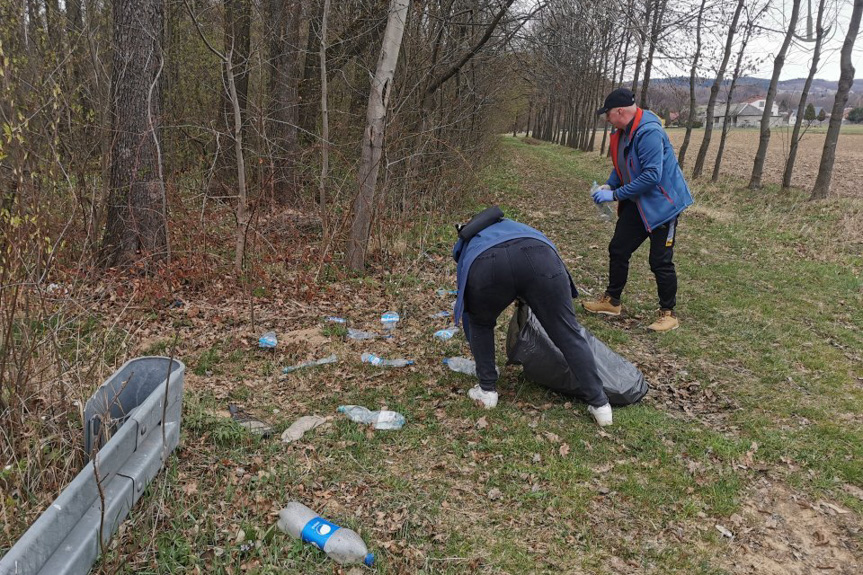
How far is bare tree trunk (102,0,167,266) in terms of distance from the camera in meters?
5.98

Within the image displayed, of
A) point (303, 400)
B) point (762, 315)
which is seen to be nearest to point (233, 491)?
point (303, 400)

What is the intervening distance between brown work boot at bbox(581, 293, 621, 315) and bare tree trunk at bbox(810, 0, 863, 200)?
367 inches

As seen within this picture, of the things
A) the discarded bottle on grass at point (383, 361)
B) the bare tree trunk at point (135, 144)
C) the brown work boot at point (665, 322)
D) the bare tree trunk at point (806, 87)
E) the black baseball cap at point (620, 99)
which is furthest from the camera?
the bare tree trunk at point (806, 87)

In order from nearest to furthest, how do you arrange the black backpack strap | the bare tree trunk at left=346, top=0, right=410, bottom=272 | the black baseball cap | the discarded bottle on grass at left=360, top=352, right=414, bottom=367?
the black backpack strap, the discarded bottle on grass at left=360, top=352, right=414, bottom=367, the black baseball cap, the bare tree trunk at left=346, top=0, right=410, bottom=272

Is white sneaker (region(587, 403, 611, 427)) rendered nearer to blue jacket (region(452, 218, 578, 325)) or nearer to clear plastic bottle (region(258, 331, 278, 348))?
blue jacket (region(452, 218, 578, 325))

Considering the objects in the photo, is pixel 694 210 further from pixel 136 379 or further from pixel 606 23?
pixel 136 379

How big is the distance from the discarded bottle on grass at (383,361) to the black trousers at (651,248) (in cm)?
237

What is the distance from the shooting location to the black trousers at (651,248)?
17.4 ft

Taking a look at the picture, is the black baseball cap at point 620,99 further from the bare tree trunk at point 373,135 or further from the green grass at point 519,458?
the bare tree trunk at point 373,135

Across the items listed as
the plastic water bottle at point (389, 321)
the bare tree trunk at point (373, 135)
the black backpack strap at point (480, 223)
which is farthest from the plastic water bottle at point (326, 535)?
the bare tree trunk at point (373, 135)

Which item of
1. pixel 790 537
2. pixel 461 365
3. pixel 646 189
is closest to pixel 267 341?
pixel 461 365

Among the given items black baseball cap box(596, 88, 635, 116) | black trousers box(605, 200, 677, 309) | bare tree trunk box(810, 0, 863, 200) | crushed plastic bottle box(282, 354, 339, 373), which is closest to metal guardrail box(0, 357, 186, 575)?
crushed plastic bottle box(282, 354, 339, 373)

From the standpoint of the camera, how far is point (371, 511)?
10.0 feet

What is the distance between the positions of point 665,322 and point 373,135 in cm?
383
